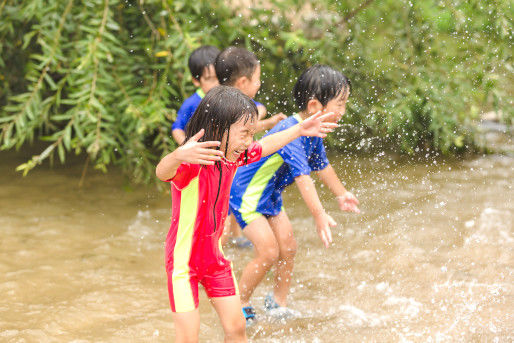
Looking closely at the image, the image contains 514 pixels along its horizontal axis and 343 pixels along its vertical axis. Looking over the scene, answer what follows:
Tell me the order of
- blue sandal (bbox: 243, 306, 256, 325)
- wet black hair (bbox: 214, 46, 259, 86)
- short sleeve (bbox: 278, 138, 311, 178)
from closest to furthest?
short sleeve (bbox: 278, 138, 311, 178)
blue sandal (bbox: 243, 306, 256, 325)
wet black hair (bbox: 214, 46, 259, 86)

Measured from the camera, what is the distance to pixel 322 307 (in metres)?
→ 3.95

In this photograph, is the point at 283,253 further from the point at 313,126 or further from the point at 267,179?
the point at 313,126

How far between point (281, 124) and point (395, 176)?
2.81 metres

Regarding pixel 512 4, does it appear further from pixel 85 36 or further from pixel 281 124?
pixel 85 36

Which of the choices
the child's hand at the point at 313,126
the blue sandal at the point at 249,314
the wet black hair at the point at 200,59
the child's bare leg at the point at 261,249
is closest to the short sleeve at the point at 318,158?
the child's bare leg at the point at 261,249

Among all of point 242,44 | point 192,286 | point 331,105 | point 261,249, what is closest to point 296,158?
point 331,105

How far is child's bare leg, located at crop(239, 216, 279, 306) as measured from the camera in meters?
3.66

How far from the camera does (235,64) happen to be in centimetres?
412

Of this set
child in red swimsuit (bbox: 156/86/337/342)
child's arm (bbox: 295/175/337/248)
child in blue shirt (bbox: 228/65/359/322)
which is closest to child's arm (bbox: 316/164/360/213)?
child in blue shirt (bbox: 228/65/359/322)

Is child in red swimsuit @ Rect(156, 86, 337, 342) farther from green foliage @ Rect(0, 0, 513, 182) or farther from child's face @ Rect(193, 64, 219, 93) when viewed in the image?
green foliage @ Rect(0, 0, 513, 182)

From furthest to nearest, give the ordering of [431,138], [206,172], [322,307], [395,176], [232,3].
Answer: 1. [431,138]
2. [395,176]
3. [232,3]
4. [322,307]
5. [206,172]

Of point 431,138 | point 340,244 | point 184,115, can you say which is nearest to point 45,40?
point 184,115

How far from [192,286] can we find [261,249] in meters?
0.85

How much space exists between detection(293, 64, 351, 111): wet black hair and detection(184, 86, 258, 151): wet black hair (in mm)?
905
